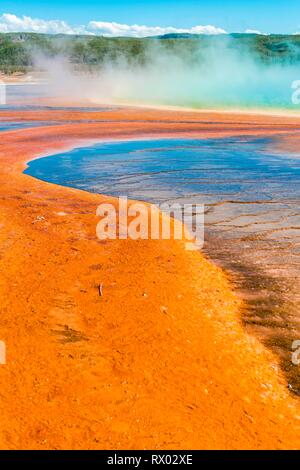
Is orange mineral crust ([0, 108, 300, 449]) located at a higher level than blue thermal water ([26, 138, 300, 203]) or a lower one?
lower

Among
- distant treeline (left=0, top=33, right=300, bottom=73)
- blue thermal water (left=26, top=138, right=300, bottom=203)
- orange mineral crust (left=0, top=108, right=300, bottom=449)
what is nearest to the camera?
orange mineral crust (left=0, top=108, right=300, bottom=449)

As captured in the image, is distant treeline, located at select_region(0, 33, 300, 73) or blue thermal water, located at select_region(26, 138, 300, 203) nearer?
blue thermal water, located at select_region(26, 138, 300, 203)

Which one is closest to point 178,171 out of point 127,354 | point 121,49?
point 127,354

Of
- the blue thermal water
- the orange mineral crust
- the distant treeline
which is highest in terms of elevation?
the distant treeline

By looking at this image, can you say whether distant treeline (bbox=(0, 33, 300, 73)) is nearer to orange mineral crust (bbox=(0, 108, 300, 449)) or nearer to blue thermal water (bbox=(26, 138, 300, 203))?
blue thermal water (bbox=(26, 138, 300, 203))

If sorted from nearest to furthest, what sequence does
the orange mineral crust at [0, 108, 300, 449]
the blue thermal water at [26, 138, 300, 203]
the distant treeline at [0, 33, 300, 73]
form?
the orange mineral crust at [0, 108, 300, 449] → the blue thermal water at [26, 138, 300, 203] → the distant treeline at [0, 33, 300, 73]

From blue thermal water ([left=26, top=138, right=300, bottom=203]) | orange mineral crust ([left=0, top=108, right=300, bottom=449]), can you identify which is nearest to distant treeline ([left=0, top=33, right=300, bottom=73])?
blue thermal water ([left=26, top=138, right=300, bottom=203])

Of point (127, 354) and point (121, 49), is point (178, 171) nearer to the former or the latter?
point (127, 354)

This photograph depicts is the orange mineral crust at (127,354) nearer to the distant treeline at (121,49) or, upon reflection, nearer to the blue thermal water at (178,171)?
the blue thermal water at (178,171)
